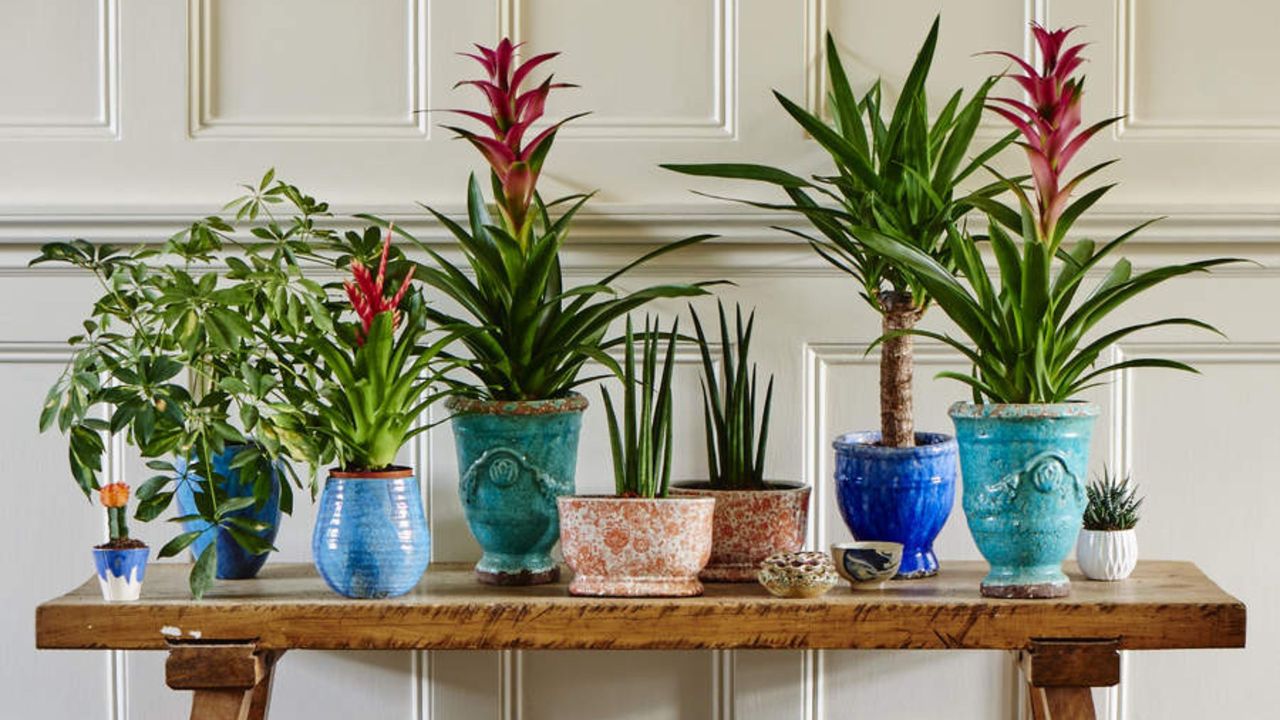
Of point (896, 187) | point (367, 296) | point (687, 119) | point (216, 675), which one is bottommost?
point (216, 675)

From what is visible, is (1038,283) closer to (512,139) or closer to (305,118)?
(512,139)

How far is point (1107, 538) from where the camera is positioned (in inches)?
52.3

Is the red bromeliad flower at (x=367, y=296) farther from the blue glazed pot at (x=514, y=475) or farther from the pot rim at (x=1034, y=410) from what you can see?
the pot rim at (x=1034, y=410)

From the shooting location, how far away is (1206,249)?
152 centimetres

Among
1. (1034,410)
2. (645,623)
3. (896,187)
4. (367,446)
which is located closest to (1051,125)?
(896,187)

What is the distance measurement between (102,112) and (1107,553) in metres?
1.24

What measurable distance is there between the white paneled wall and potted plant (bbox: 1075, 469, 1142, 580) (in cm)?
20

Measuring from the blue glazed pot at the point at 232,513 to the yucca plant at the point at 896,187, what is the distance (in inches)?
20.9

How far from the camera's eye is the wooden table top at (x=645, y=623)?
3.96 feet

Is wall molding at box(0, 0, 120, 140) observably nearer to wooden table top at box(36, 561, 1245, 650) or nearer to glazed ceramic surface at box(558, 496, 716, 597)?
wooden table top at box(36, 561, 1245, 650)

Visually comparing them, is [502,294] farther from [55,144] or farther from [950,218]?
[55,144]

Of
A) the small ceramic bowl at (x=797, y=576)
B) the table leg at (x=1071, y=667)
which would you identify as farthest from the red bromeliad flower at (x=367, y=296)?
the table leg at (x=1071, y=667)

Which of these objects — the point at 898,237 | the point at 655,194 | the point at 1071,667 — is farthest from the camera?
the point at 655,194

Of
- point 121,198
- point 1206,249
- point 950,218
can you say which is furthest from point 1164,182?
point 121,198
